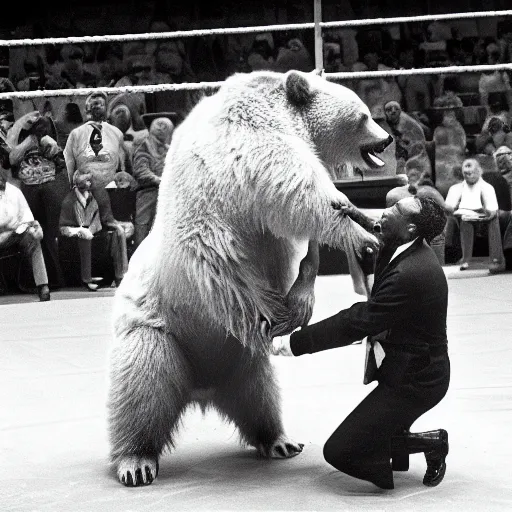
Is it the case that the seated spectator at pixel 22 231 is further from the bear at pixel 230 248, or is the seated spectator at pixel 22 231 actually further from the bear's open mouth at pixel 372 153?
the bear's open mouth at pixel 372 153

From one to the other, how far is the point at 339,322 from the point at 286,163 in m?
0.52

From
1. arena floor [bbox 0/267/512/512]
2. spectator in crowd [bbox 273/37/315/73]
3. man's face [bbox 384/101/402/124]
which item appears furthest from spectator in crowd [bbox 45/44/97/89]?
arena floor [bbox 0/267/512/512]

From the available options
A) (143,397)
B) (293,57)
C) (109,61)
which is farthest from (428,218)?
(109,61)

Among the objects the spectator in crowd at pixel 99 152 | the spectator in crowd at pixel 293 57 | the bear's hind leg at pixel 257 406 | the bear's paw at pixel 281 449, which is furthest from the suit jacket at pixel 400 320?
the spectator in crowd at pixel 293 57

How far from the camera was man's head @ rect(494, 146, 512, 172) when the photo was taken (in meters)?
7.94

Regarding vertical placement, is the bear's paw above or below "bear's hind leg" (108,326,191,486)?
below

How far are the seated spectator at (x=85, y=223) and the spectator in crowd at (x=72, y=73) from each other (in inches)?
41.9

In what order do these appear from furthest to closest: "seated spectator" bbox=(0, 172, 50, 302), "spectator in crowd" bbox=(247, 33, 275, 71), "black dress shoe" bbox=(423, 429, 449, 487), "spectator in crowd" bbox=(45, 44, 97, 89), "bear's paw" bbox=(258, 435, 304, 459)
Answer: "spectator in crowd" bbox=(247, 33, 275, 71) → "spectator in crowd" bbox=(45, 44, 97, 89) → "seated spectator" bbox=(0, 172, 50, 302) → "bear's paw" bbox=(258, 435, 304, 459) → "black dress shoe" bbox=(423, 429, 449, 487)

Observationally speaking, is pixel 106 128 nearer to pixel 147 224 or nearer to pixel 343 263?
pixel 147 224

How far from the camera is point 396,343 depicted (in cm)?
295

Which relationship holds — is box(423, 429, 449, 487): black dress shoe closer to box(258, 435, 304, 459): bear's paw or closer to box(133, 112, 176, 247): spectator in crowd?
box(258, 435, 304, 459): bear's paw

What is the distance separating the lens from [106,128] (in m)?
7.68

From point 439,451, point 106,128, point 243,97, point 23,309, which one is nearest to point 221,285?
point 243,97

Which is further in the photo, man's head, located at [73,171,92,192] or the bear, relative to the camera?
man's head, located at [73,171,92,192]
